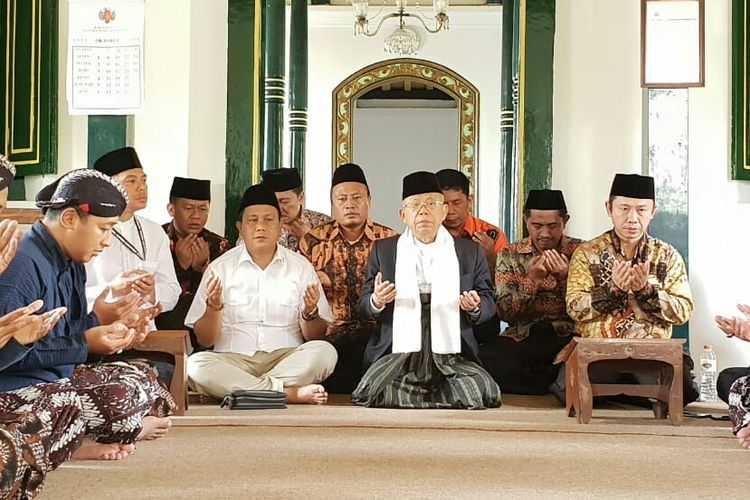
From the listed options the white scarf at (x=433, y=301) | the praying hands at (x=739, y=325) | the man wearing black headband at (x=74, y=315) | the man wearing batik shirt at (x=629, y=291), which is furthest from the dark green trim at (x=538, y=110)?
the man wearing black headband at (x=74, y=315)

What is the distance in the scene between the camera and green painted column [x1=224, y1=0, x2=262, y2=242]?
7094 millimetres

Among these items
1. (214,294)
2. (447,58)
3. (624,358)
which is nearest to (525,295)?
(624,358)

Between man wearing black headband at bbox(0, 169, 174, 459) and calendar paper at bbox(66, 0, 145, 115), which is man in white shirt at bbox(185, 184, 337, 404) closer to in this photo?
calendar paper at bbox(66, 0, 145, 115)

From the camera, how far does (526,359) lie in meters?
6.29

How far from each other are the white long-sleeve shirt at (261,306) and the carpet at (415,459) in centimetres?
66

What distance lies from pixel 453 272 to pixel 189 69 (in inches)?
76.5

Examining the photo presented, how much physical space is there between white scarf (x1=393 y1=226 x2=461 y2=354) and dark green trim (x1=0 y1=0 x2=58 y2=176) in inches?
80.8

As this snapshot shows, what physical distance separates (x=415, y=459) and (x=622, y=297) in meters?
2.08

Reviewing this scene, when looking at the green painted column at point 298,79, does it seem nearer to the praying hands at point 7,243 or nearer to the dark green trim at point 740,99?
the dark green trim at point 740,99

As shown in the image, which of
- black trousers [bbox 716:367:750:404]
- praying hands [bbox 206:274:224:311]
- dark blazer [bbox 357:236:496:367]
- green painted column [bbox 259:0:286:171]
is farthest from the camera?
green painted column [bbox 259:0:286:171]

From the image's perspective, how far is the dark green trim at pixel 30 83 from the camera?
6223 millimetres

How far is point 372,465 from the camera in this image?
3.68m

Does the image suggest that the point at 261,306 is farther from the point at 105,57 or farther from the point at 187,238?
the point at 105,57

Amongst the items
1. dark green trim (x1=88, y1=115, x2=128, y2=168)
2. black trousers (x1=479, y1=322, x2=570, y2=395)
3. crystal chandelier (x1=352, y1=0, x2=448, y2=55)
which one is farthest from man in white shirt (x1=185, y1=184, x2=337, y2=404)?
crystal chandelier (x1=352, y1=0, x2=448, y2=55)
